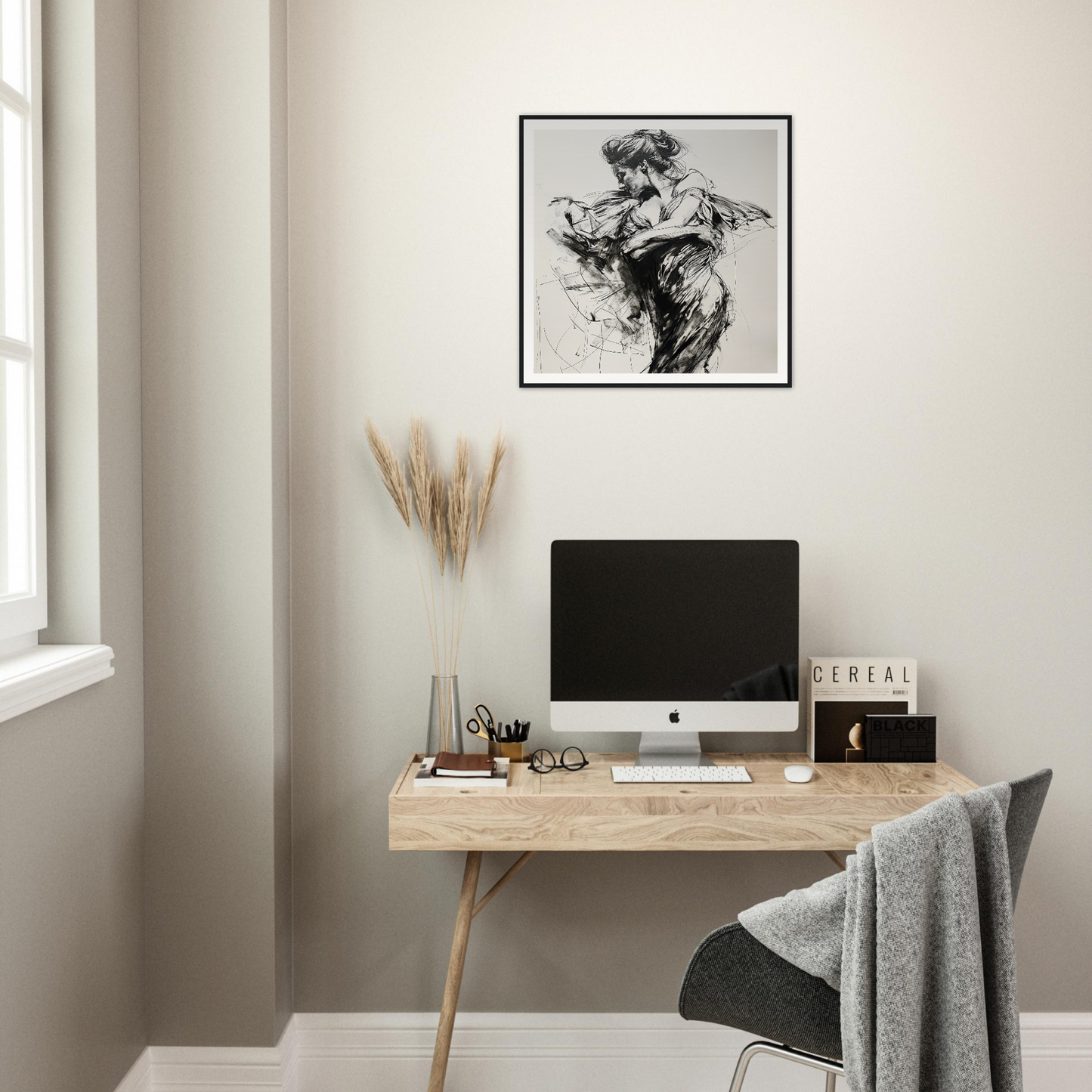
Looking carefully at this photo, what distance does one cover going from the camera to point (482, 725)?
2129mm

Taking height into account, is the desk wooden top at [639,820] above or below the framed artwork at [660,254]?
below

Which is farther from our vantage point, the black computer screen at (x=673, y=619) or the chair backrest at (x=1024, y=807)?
the black computer screen at (x=673, y=619)

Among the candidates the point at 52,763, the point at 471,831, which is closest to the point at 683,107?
the point at 471,831

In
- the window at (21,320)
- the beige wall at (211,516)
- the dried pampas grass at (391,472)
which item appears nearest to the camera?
the window at (21,320)

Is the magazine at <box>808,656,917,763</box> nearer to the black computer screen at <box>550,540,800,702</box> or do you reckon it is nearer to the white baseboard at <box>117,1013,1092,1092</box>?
the black computer screen at <box>550,540,800,702</box>

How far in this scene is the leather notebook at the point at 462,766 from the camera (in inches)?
75.5

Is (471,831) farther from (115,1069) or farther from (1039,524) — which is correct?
(1039,524)

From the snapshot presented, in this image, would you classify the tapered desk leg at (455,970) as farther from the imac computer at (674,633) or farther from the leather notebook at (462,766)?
the imac computer at (674,633)

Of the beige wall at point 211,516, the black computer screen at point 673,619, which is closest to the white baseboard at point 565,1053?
the beige wall at point 211,516

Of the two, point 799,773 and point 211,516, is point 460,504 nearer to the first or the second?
point 211,516

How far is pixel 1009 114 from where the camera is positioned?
7.11 ft

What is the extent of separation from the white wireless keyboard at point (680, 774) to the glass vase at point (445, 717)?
36cm

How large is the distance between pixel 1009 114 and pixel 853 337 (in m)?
0.63

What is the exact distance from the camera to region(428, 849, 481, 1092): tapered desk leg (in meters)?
1.91
